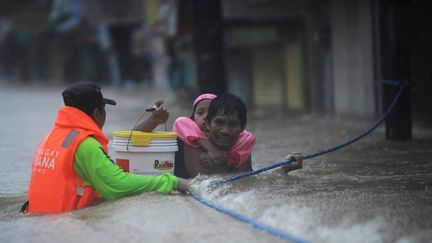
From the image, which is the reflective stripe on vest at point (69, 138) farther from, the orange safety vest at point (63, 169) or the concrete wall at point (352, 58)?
the concrete wall at point (352, 58)

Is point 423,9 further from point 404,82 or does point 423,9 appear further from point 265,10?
point 265,10

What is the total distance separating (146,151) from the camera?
18.2 ft

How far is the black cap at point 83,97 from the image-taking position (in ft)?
16.9

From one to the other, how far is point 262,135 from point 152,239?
7.49m

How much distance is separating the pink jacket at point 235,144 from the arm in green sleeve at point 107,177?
77cm

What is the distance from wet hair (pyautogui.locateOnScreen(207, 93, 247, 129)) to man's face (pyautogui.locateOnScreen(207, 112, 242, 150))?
23 mm

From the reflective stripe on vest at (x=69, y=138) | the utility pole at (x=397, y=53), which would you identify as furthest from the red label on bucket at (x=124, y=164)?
the utility pole at (x=397, y=53)

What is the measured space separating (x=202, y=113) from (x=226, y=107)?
409mm

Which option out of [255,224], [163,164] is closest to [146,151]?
[163,164]

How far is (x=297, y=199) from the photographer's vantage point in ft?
16.5

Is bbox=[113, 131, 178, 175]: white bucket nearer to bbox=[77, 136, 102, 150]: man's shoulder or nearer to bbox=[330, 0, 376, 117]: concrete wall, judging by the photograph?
bbox=[77, 136, 102, 150]: man's shoulder

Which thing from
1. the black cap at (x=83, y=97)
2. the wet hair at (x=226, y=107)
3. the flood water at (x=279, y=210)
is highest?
the black cap at (x=83, y=97)

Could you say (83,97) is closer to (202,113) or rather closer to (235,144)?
(202,113)

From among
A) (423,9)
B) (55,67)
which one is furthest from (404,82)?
(55,67)
